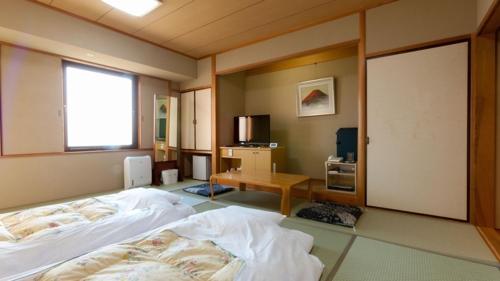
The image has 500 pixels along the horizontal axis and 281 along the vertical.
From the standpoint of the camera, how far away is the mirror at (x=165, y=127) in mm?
4859

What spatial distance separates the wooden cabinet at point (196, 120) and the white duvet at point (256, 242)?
3312mm

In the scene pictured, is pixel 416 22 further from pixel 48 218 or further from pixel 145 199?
pixel 48 218

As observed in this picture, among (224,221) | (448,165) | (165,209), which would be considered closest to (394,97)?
(448,165)

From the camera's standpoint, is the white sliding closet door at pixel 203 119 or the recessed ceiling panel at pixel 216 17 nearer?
the recessed ceiling panel at pixel 216 17

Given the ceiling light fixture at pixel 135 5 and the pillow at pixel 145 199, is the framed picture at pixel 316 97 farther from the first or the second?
the pillow at pixel 145 199

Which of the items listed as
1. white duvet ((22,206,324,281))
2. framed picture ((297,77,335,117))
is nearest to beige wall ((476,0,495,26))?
framed picture ((297,77,335,117))

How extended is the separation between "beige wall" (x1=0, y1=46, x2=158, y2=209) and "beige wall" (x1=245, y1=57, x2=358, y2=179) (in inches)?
135

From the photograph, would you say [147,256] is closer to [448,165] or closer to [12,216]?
[12,216]

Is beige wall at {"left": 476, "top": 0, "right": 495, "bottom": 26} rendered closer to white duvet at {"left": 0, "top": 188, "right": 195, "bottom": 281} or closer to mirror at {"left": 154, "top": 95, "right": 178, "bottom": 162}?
white duvet at {"left": 0, "top": 188, "right": 195, "bottom": 281}

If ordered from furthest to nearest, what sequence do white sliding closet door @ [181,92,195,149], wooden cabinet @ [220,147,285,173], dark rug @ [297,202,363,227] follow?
white sliding closet door @ [181,92,195,149] → wooden cabinet @ [220,147,285,173] → dark rug @ [297,202,363,227]

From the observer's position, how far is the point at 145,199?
204cm

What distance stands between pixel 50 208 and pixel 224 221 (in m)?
1.36

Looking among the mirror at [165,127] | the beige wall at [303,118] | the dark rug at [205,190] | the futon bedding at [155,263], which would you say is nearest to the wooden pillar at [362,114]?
the beige wall at [303,118]

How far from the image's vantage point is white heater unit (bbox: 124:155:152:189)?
13.7 ft
